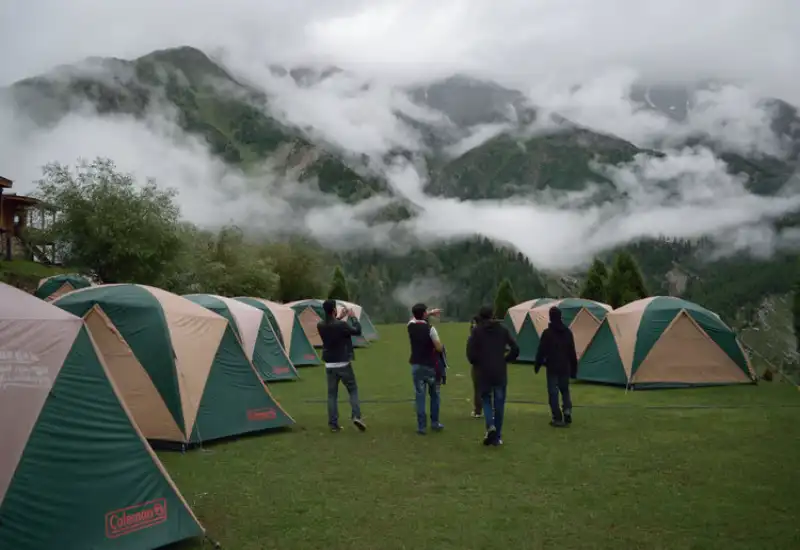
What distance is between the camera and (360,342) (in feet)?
131

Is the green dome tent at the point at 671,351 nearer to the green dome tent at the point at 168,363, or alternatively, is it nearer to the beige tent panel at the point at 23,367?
the green dome tent at the point at 168,363

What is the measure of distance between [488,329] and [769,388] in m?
11.0

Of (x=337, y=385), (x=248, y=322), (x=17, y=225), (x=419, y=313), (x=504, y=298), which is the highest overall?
(x=17, y=225)

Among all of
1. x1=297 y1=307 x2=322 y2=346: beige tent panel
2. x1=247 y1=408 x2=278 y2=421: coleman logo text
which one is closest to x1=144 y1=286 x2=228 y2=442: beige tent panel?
x1=247 y1=408 x2=278 y2=421: coleman logo text

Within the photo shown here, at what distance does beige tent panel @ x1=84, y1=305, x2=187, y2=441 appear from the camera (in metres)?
10.9

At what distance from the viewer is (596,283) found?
47.3 meters

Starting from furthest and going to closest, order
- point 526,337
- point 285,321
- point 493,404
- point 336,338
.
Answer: point 526,337 < point 285,321 < point 336,338 < point 493,404

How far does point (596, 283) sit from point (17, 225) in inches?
1619

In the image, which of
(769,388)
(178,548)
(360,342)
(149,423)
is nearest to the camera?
(178,548)

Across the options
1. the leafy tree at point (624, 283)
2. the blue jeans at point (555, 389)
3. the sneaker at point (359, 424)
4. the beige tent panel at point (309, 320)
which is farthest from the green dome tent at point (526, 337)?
the sneaker at point (359, 424)

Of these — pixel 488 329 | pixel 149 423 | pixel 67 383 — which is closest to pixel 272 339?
pixel 149 423

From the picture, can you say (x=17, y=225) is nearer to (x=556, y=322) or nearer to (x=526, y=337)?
(x=526, y=337)

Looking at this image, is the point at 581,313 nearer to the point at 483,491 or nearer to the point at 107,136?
the point at 483,491

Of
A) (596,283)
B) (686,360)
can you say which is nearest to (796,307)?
(686,360)
